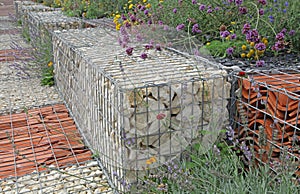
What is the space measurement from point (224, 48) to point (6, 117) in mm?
1919

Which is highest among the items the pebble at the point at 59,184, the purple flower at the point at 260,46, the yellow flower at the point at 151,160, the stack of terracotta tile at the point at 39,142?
the purple flower at the point at 260,46

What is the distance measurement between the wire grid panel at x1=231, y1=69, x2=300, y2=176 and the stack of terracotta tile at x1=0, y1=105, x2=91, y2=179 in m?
1.00

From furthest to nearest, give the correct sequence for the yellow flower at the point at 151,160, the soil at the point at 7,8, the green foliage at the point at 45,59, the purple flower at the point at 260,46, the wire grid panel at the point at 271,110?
1. the soil at the point at 7,8
2. the green foliage at the point at 45,59
3. the purple flower at the point at 260,46
4. the yellow flower at the point at 151,160
5. the wire grid panel at the point at 271,110

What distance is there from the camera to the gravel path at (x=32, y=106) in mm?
2154

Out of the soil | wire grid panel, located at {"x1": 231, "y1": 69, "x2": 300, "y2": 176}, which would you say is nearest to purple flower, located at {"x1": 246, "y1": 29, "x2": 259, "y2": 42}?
wire grid panel, located at {"x1": 231, "y1": 69, "x2": 300, "y2": 176}

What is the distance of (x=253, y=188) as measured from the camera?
146 centimetres

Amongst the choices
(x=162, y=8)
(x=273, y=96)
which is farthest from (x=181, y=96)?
(x=162, y=8)

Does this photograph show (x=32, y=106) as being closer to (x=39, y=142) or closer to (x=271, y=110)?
(x=39, y=142)

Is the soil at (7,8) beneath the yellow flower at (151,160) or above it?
above

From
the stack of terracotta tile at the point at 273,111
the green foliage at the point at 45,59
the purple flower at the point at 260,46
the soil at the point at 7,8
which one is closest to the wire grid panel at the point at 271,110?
the stack of terracotta tile at the point at 273,111

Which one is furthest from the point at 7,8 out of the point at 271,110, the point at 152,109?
the point at 271,110

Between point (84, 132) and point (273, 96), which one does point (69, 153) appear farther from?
point (273, 96)

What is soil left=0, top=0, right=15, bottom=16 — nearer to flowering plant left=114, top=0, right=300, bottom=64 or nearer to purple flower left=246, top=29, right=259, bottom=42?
flowering plant left=114, top=0, right=300, bottom=64

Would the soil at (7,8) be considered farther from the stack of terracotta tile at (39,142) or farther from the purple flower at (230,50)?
the purple flower at (230,50)
